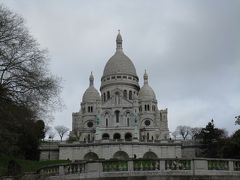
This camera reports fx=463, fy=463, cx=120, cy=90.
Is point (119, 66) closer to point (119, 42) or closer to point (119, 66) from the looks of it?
point (119, 66)

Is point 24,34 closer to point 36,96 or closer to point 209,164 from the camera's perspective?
point 36,96

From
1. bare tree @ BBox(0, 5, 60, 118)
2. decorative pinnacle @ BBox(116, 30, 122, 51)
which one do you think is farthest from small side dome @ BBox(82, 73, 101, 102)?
bare tree @ BBox(0, 5, 60, 118)

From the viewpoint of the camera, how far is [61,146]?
90125 mm

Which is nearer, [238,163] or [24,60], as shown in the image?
[238,163]

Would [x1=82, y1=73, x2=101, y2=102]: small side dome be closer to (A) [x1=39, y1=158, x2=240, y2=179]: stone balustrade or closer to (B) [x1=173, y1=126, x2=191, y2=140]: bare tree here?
(B) [x1=173, y1=126, x2=191, y2=140]: bare tree

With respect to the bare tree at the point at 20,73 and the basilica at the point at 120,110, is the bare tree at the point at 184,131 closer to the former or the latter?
the basilica at the point at 120,110

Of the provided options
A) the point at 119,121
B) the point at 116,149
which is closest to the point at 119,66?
the point at 119,121

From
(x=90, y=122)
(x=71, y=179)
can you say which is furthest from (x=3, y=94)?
(x=90, y=122)

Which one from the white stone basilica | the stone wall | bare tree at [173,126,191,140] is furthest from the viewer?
bare tree at [173,126,191,140]

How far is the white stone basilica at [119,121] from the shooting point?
8744 cm

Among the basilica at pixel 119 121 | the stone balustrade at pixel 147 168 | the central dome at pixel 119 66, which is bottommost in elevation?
the stone balustrade at pixel 147 168

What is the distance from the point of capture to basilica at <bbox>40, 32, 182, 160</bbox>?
8750 centimetres

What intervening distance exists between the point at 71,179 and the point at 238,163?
7436mm

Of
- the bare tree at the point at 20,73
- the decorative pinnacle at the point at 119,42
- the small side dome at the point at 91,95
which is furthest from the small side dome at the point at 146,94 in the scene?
the bare tree at the point at 20,73
